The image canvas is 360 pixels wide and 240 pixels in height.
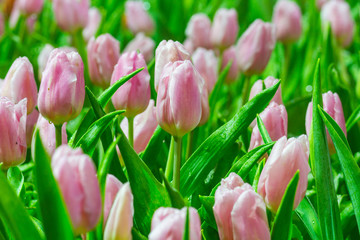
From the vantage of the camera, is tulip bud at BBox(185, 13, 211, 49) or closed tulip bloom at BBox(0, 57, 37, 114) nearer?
closed tulip bloom at BBox(0, 57, 37, 114)

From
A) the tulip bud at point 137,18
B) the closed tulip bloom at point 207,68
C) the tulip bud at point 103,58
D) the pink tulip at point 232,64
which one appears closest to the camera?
the tulip bud at point 103,58

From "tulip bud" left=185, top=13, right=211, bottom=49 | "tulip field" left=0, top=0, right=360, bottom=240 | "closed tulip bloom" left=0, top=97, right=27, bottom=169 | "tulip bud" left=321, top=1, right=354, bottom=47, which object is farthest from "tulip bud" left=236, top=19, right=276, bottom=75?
"closed tulip bloom" left=0, top=97, right=27, bottom=169

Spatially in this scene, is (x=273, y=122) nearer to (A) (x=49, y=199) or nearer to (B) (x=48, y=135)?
(B) (x=48, y=135)

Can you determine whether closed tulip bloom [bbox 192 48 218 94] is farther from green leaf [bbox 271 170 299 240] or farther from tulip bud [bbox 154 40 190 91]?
green leaf [bbox 271 170 299 240]

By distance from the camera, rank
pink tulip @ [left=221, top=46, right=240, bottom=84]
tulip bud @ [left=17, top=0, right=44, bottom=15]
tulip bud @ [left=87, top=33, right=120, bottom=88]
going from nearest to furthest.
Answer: tulip bud @ [left=87, top=33, right=120, bottom=88] → pink tulip @ [left=221, top=46, right=240, bottom=84] → tulip bud @ [left=17, top=0, right=44, bottom=15]

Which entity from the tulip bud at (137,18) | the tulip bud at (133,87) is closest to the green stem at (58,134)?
the tulip bud at (133,87)

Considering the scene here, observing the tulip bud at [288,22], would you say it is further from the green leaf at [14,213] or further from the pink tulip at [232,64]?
the green leaf at [14,213]

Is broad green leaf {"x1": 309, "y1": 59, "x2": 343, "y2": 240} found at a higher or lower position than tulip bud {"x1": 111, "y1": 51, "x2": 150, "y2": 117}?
lower
